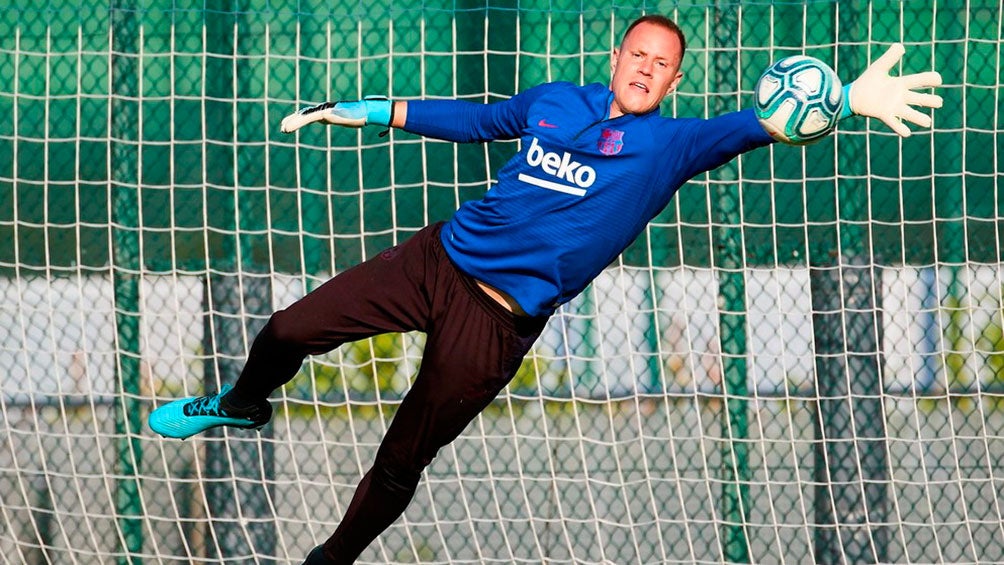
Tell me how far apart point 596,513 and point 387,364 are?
111 centimetres

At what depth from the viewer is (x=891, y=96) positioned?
294 centimetres

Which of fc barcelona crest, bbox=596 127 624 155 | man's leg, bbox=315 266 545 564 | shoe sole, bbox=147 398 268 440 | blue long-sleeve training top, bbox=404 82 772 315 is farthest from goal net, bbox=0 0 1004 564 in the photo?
fc barcelona crest, bbox=596 127 624 155

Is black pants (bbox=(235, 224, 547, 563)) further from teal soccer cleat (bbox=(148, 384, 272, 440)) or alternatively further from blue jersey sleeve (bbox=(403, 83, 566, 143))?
blue jersey sleeve (bbox=(403, 83, 566, 143))

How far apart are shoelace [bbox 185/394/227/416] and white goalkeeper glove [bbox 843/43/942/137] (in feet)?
6.18

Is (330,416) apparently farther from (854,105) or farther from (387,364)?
(854,105)

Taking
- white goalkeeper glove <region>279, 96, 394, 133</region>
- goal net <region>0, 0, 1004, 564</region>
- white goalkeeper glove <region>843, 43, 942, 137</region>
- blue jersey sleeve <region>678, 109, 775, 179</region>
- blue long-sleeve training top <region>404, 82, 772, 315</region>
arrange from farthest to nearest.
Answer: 1. goal net <region>0, 0, 1004, 564</region>
2. white goalkeeper glove <region>279, 96, 394, 133</region>
3. blue long-sleeve training top <region>404, 82, 772, 315</region>
4. blue jersey sleeve <region>678, 109, 775, 179</region>
5. white goalkeeper glove <region>843, 43, 942, 137</region>

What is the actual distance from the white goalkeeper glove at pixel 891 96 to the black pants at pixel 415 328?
1007mm

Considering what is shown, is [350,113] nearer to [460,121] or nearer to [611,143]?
[460,121]

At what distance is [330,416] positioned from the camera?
5.51 m

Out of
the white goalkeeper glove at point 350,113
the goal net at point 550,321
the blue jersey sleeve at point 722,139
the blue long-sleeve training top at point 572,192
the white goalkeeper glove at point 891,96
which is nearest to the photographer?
the white goalkeeper glove at point 891,96

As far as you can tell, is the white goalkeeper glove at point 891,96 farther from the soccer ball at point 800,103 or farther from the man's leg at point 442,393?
the man's leg at point 442,393

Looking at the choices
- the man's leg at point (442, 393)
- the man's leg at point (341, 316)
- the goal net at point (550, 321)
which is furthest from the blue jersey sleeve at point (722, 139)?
the goal net at point (550, 321)

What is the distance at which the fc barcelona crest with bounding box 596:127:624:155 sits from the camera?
10.5ft

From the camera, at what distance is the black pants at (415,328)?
3.30 m
